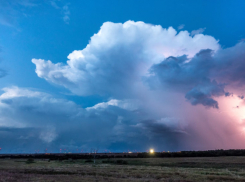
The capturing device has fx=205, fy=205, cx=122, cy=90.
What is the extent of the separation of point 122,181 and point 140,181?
2717 millimetres

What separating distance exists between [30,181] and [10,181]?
9.46 feet

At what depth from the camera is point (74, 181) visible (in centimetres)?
3064

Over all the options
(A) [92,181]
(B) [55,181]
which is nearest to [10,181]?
(B) [55,181]

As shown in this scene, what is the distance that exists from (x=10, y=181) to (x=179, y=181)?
25352mm

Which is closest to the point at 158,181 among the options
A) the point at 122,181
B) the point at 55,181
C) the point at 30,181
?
the point at 122,181

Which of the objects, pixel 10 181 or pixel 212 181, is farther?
pixel 212 181

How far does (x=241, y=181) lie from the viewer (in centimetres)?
3284

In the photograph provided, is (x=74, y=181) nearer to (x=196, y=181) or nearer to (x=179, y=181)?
(x=179, y=181)

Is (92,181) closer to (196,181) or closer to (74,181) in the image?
(74,181)

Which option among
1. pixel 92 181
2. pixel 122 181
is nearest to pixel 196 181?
pixel 122 181

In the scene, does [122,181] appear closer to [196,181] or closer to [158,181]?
[158,181]

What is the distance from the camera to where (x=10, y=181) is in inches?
1187

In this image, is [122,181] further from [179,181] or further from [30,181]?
[30,181]

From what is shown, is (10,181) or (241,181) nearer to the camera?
(10,181)
